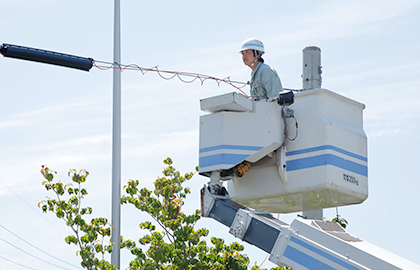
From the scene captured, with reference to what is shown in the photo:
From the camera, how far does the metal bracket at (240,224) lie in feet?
34.5

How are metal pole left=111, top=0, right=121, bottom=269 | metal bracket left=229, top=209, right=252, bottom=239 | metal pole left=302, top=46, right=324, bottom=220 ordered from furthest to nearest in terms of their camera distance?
1. metal pole left=111, top=0, right=121, bottom=269
2. metal pole left=302, top=46, right=324, bottom=220
3. metal bracket left=229, top=209, right=252, bottom=239

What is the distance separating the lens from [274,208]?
40.3 feet

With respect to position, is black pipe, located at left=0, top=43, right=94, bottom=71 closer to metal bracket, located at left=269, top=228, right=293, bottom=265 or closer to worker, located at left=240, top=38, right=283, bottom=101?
worker, located at left=240, top=38, right=283, bottom=101

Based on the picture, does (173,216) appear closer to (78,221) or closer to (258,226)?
(78,221)

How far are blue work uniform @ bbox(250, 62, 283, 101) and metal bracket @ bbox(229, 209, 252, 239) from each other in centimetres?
232

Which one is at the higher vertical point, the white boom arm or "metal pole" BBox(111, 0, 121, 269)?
"metal pole" BBox(111, 0, 121, 269)

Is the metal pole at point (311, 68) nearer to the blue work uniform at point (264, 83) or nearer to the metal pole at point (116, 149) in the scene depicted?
the blue work uniform at point (264, 83)

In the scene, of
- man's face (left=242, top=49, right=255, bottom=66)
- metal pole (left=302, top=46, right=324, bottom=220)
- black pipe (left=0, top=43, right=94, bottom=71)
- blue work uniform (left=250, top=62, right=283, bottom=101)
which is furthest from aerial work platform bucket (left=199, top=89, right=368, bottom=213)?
black pipe (left=0, top=43, right=94, bottom=71)

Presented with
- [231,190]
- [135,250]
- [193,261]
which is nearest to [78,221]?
[135,250]

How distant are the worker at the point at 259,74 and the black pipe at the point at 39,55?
290cm

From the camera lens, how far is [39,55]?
12328 millimetres

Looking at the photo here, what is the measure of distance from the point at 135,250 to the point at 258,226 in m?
4.17

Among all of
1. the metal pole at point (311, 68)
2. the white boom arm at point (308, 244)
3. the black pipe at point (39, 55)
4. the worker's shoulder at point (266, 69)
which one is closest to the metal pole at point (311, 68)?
the metal pole at point (311, 68)

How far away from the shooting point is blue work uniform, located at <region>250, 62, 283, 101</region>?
12117 millimetres
